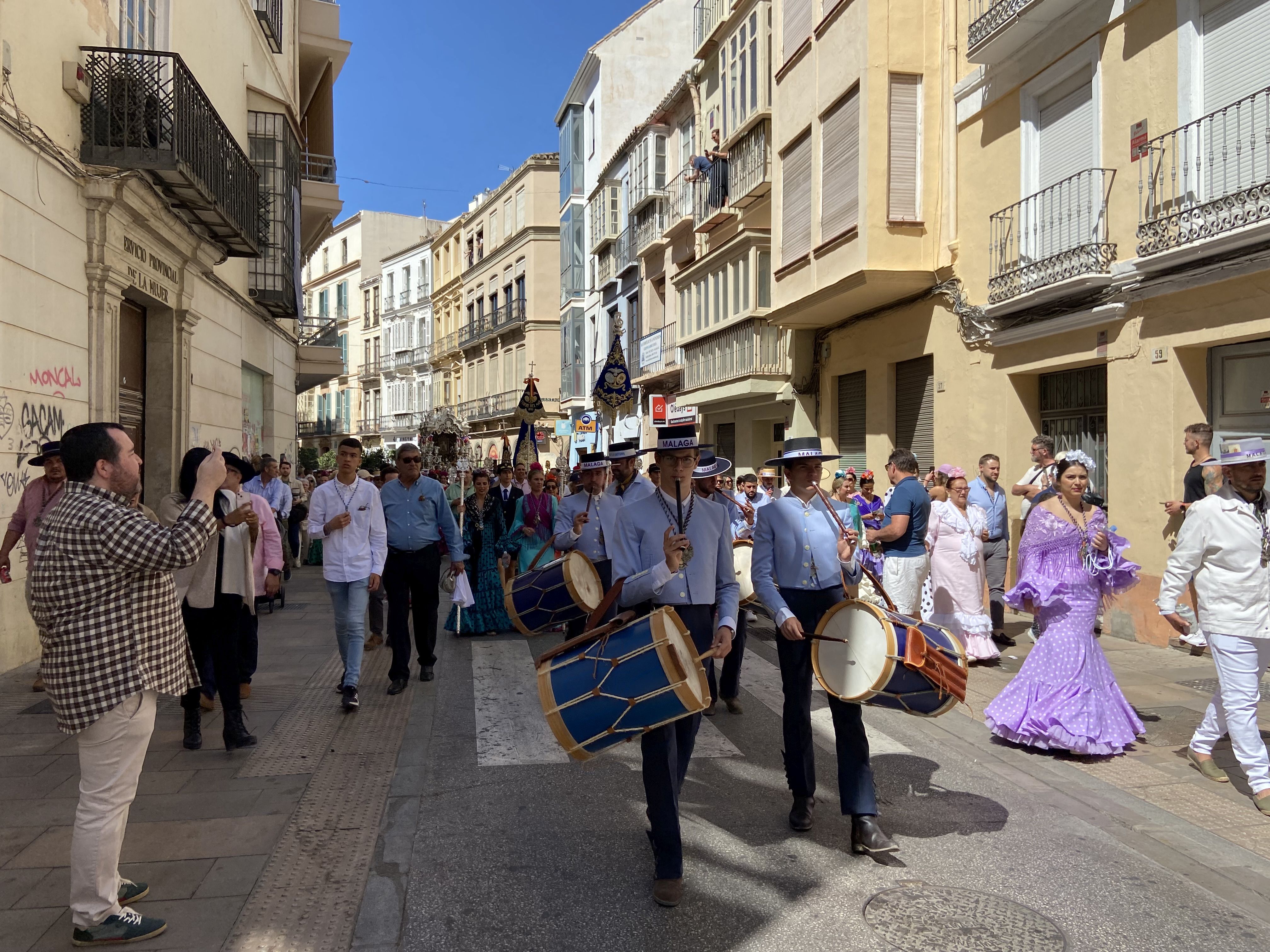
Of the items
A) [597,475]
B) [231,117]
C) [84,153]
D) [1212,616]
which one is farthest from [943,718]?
[231,117]

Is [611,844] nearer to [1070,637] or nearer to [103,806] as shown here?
[103,806]

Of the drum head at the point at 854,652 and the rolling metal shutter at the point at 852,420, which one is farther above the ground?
the rolling metal shutter at the point at 852,420

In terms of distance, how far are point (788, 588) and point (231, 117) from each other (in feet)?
49.3

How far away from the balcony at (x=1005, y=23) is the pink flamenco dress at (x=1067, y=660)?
778 centimetres

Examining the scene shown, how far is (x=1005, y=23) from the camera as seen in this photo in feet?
38.3

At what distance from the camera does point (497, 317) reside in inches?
1895

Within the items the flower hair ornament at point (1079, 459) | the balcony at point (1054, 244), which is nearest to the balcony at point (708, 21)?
the balcony at point (1054, 244)

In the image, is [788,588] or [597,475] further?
[597,475]

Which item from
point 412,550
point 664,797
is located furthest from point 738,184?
point 664,797

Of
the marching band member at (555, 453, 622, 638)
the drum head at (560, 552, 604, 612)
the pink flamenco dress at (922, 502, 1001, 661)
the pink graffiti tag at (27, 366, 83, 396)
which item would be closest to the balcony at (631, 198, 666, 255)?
the pink graffiti tag at (27, 366, 83, 396)

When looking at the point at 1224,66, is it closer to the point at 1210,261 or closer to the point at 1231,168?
the point at 1231,168

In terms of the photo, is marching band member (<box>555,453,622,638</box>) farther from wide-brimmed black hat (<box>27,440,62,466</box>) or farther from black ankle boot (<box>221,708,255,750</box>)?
wide-brimmed black hat (<box>27,440,62,466</box>)

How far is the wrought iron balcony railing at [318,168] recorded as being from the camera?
75.5 feet

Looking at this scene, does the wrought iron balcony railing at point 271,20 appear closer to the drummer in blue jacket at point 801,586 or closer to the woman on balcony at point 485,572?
the woman on balcony at point 485,572
